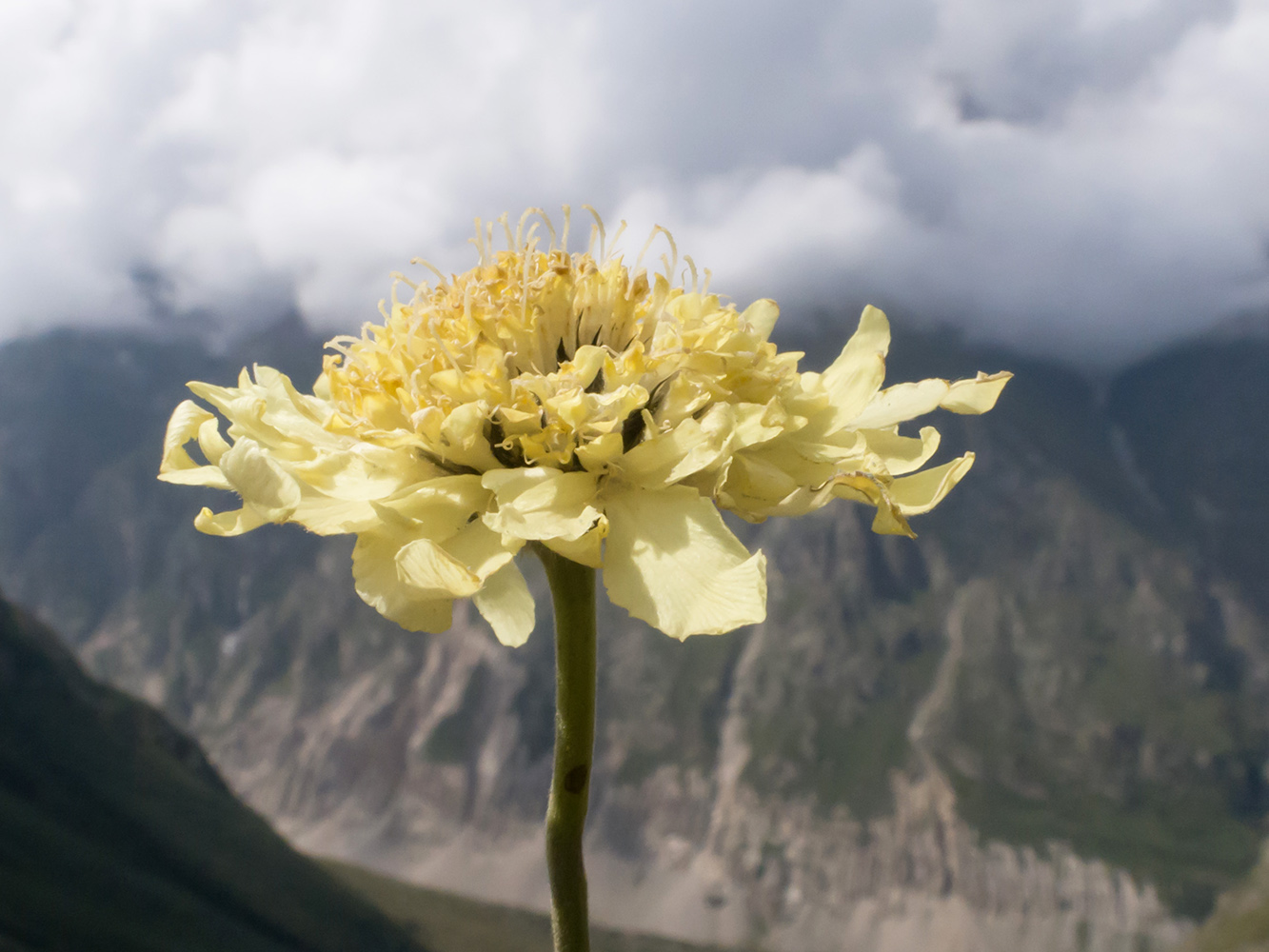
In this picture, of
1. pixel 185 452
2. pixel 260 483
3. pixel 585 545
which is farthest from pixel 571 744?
pixel 185 452

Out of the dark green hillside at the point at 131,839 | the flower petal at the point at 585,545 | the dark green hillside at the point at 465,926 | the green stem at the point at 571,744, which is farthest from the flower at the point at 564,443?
the dark green hillside at the point at 465,926

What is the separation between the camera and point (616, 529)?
275cm

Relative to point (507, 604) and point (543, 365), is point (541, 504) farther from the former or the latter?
point (543, 365)

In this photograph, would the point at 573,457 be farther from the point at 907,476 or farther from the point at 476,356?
the point at 907,476

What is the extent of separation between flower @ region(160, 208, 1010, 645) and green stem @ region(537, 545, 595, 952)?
0.14 metres

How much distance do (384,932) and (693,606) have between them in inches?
7490

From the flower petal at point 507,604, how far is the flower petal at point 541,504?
0.56 feet

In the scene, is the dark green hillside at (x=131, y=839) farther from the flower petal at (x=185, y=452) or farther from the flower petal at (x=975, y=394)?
the flower petal at (x=975, y=394)

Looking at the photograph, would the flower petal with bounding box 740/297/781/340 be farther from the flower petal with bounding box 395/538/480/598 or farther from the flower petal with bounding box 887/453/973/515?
the flower petal with bounding box 395/538/480/598

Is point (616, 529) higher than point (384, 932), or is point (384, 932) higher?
point (616, 529)

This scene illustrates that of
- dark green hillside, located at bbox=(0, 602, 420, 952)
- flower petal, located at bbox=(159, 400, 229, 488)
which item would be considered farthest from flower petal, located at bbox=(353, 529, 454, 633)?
dark green hillside, located at bbox=(0, 602, 420, 952)

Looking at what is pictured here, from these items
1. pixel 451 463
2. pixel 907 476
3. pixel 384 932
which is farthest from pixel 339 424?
pixel 384 932

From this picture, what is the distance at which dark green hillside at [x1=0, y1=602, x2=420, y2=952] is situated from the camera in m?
138

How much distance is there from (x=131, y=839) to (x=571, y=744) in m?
189
